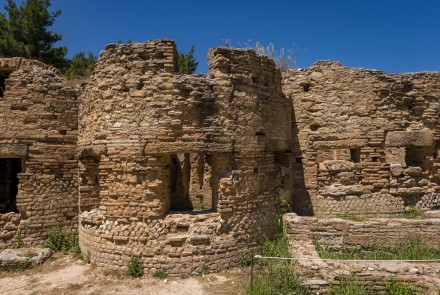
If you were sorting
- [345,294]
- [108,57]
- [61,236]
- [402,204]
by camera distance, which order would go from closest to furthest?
[345,294] < [108,57] < [61,236] < [402,204]

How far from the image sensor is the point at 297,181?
9297mm

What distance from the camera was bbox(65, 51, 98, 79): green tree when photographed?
17920 millimetres

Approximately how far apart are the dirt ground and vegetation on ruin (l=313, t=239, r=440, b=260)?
2.01 m

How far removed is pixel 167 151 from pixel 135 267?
2.51 m

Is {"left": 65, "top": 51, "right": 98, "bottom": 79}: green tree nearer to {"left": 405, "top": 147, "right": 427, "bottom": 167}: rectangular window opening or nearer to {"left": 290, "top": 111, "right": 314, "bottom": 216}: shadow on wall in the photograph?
{"left": 290, "top": 111, "right": 314, "bottom": 216}: shadow on wall

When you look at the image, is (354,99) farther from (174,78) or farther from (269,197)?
(174,78)

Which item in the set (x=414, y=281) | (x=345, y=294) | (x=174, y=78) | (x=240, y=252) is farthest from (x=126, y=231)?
(x=414, y=281)

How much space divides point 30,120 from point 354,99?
9.13 metres

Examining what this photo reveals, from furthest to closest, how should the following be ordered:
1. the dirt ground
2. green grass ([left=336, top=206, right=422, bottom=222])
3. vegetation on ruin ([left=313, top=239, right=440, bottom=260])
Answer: green grass ([left=336, top=206, right=422, bottom=222]) → vegetation on ruin ([left=313, top=239, right=440, bottom=260]) → the dirt ground

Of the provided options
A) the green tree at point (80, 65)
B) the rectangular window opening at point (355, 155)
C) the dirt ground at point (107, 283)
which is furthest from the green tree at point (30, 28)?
the rectangular window opening at point (355, 155)

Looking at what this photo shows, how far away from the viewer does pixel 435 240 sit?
6996 mm

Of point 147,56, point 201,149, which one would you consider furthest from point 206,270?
point 147,56

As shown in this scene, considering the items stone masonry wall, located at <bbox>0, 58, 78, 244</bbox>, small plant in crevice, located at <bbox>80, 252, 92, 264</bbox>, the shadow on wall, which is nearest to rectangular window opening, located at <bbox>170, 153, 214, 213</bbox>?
the shadow on wall

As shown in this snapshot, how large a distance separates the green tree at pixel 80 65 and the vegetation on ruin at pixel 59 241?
1149 cm
